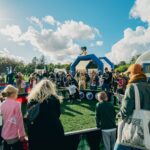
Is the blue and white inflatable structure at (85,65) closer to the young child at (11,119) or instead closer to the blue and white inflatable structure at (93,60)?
the blue and white inflatable structure at (93,60)

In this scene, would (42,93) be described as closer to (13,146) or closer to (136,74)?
(13,146)

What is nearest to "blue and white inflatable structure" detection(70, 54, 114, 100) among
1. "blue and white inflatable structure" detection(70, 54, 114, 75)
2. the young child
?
"blue and white inflatable structure" detection(70, 54, 114, 75)

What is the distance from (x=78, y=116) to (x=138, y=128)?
27.0ft

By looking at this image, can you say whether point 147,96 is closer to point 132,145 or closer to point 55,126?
point 132,145

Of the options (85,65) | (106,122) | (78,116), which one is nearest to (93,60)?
(85,65)

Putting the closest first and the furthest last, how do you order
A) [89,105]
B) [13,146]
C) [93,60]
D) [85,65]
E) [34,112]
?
[34,112] < [13,146] < [89,105] < [93,60] < [85,65]

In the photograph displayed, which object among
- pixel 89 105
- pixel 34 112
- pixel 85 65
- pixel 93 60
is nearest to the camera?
pixel 34 112

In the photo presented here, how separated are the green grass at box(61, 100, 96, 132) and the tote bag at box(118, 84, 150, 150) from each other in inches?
220

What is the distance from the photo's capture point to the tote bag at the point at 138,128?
3.97m

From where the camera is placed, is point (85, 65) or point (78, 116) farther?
point (85, 65)

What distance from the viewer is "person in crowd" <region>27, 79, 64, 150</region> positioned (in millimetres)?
4424

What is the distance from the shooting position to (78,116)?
12.1 meters

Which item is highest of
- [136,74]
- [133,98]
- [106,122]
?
[136,74]

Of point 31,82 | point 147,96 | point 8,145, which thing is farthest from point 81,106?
point 147,96
